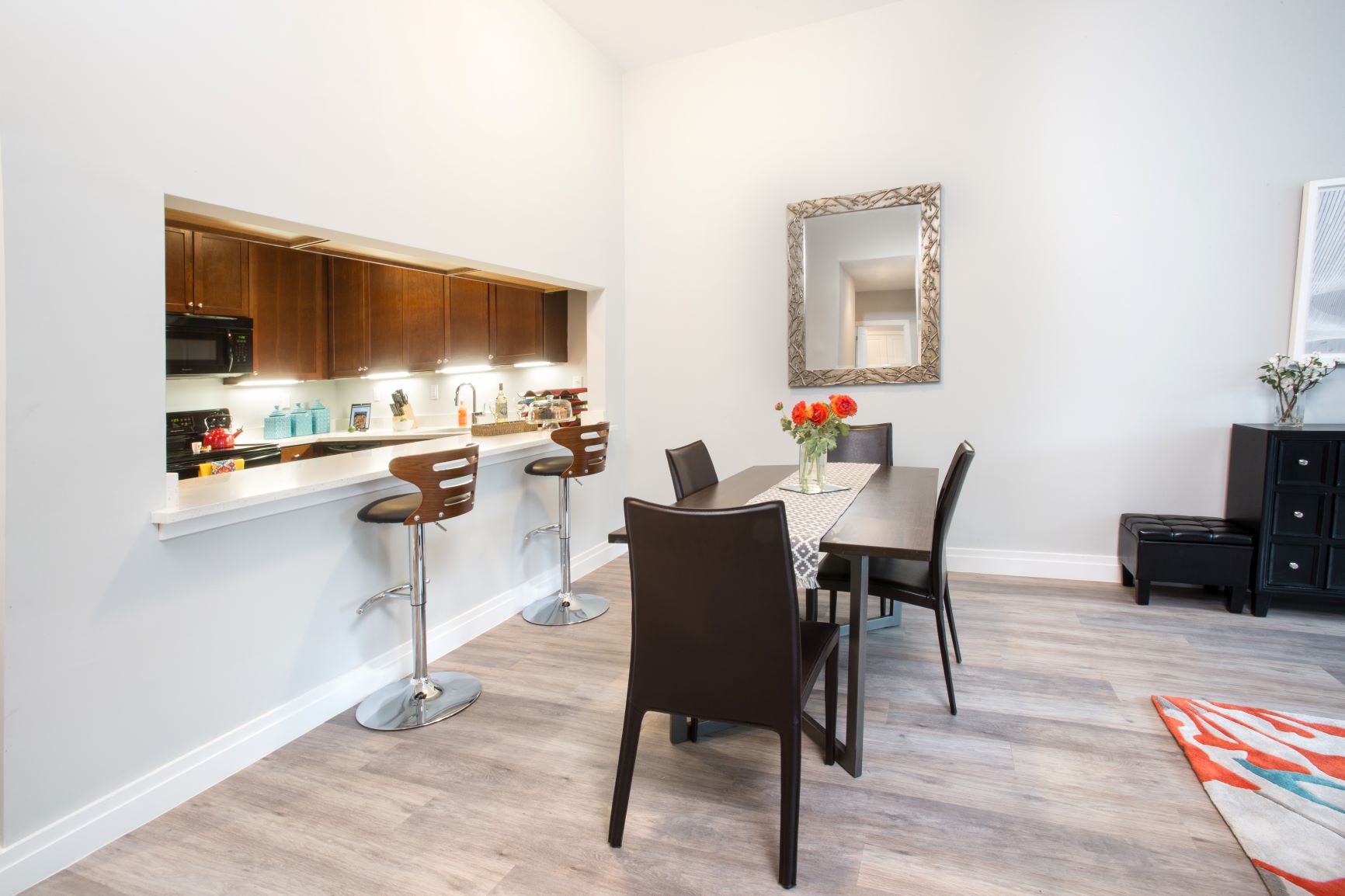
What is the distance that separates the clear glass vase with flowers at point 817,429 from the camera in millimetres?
2633

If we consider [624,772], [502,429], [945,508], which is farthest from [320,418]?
[945,508]

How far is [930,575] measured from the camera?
2.52 meters

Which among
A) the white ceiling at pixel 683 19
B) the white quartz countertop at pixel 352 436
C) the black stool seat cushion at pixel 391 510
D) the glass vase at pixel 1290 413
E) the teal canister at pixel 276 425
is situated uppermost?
the white ceiling at pixel 683 19

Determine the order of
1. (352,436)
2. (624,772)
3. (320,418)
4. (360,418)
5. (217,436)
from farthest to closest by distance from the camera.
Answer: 1. (360,418)
2. (320,418)
3. (352,436)
4. (217,436)
5. (624,772)

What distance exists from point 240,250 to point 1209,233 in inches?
218

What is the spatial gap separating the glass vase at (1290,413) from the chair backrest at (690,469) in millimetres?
2812

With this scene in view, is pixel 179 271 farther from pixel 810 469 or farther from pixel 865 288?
pixel 865 288

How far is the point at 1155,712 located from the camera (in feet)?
8.06

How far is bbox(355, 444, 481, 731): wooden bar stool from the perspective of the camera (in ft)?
8.18

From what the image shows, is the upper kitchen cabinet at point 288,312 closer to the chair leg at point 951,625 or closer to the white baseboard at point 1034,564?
the chair leg at point 951,625

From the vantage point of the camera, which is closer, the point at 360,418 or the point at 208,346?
the point at 208,346

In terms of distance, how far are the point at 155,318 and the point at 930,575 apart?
8.50 ft

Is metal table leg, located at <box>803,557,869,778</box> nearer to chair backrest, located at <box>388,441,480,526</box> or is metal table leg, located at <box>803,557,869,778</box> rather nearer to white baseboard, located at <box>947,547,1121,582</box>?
chair backrest, located at <box>388,441,480,526</box>

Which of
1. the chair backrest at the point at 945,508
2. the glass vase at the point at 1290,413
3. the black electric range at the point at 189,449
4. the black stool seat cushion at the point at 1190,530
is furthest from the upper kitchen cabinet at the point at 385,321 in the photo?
the glass vase at the point at 1290,413
